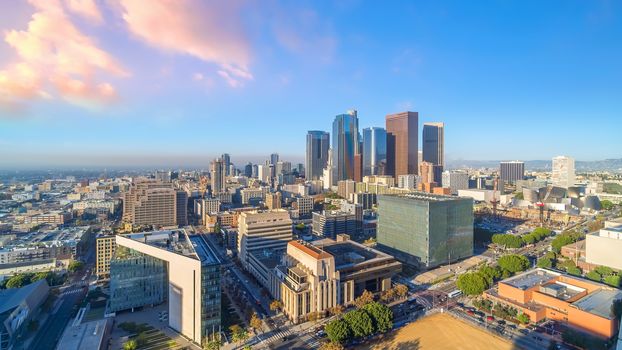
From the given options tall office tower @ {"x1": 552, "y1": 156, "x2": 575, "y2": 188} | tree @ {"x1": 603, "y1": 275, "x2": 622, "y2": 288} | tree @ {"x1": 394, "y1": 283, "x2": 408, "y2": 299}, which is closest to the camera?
tree @ {"x1": 394, "y1": 283, "x2": 408, "y2": 299}

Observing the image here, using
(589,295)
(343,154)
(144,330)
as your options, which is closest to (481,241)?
(589,295)

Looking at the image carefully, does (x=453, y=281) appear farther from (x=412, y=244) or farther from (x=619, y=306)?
(x=619, y=306)

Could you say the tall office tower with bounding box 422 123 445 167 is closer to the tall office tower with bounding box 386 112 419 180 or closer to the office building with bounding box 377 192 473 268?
the tall office tower with bounding box 386 112 419 180

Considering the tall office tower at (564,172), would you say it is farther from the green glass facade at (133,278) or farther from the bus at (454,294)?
the green glass facade at (133,278)

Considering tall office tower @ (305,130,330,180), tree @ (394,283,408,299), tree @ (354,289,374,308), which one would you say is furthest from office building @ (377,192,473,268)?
tall office tower @ (305,130,330,180)

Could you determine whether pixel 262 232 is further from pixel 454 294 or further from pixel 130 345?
pixel 454 294

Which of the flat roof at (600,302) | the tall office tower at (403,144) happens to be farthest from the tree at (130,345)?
the tall office tower at (403,144)
